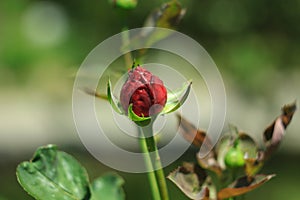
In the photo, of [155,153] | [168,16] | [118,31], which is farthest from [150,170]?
[118,31]

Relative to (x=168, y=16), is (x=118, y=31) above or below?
below

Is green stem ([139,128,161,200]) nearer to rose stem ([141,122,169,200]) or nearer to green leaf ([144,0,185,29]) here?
rose stem ([141,122,169,200])

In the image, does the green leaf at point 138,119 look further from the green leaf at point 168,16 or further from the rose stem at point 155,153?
the green leaf at point 168,16

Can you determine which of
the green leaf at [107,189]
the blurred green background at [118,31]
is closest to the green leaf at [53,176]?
the green leaf at [107,189]

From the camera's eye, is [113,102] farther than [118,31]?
No

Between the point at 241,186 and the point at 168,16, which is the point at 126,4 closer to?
the point at 168,16

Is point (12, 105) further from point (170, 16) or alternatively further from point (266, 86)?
point (170, 16)
